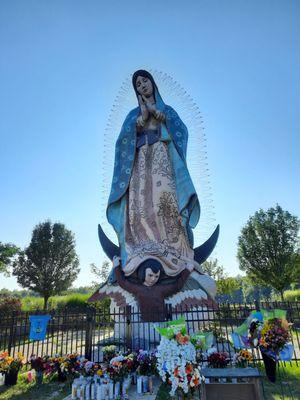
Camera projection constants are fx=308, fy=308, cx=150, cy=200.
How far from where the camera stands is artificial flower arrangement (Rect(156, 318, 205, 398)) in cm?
421

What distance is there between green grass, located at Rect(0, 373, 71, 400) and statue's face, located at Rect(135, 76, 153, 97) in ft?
46.1

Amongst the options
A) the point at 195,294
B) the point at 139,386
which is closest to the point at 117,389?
the point at 139,386

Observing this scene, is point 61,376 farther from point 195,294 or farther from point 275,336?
point 195,294

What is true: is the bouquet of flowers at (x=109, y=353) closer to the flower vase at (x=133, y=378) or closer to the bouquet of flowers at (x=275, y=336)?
the flower vase at (x=133, y=378)

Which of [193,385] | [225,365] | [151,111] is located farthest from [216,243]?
[193,385]

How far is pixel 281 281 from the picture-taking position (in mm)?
25391

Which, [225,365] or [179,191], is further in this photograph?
[179,191]

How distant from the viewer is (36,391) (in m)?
7.68

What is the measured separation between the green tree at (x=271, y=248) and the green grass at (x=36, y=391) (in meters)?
21.2

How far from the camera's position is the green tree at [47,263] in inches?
1194

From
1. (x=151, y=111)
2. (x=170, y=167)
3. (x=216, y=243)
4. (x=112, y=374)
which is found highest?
(x=151, y=111)

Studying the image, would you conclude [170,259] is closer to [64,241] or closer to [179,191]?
[179,191]

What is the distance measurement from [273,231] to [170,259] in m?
16.5

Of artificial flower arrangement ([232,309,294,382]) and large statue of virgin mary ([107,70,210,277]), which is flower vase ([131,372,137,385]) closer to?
artificial flower arrangement ([232,309,294,382])
